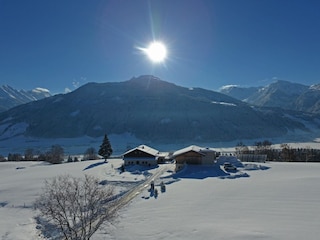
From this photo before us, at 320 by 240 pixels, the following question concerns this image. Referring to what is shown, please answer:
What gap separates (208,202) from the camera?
30766 mm

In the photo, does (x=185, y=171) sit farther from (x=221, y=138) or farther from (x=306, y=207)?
(x=221, y=138)

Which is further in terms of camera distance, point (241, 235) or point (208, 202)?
point (208, 202)

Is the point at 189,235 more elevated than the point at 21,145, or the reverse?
the point at 21,145

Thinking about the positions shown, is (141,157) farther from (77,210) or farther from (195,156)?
(77,210)

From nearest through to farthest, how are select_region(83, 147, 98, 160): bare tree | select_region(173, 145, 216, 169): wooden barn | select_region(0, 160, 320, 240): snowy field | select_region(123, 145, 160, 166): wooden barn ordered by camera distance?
1. select_region(0, 160, 320, 240): snowy field
2. select_region(173, 145, 216, 169): wooden barn
3. select_region(123, 145, 160, 166): wooden barn
4. select_region(83, 147, 98, 160): bare tree

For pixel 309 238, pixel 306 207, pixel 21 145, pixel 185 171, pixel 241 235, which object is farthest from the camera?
pixel 21 145

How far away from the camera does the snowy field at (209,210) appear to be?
875 inches

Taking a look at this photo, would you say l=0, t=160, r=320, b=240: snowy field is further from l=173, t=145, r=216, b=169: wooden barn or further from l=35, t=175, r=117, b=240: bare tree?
l=173, t=145, r=216, b=169: wooden barn

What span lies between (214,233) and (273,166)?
37.0 metres

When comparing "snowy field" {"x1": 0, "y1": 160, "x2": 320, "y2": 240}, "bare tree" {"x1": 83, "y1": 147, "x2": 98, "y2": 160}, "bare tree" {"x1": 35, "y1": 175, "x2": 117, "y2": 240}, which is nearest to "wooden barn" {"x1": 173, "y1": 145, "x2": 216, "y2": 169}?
"snowy field" {"x1": 0, "y1": 160, "x2": 320, "y2": 240}

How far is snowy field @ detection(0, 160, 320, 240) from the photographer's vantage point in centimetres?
2223

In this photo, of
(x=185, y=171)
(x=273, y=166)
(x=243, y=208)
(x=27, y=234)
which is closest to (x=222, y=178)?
(x=185, y=171)

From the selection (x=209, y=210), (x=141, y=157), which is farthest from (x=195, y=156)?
(x=209, y=210)

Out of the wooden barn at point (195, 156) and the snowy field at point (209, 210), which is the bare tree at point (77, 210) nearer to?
the snowy field at point (209, 210)
